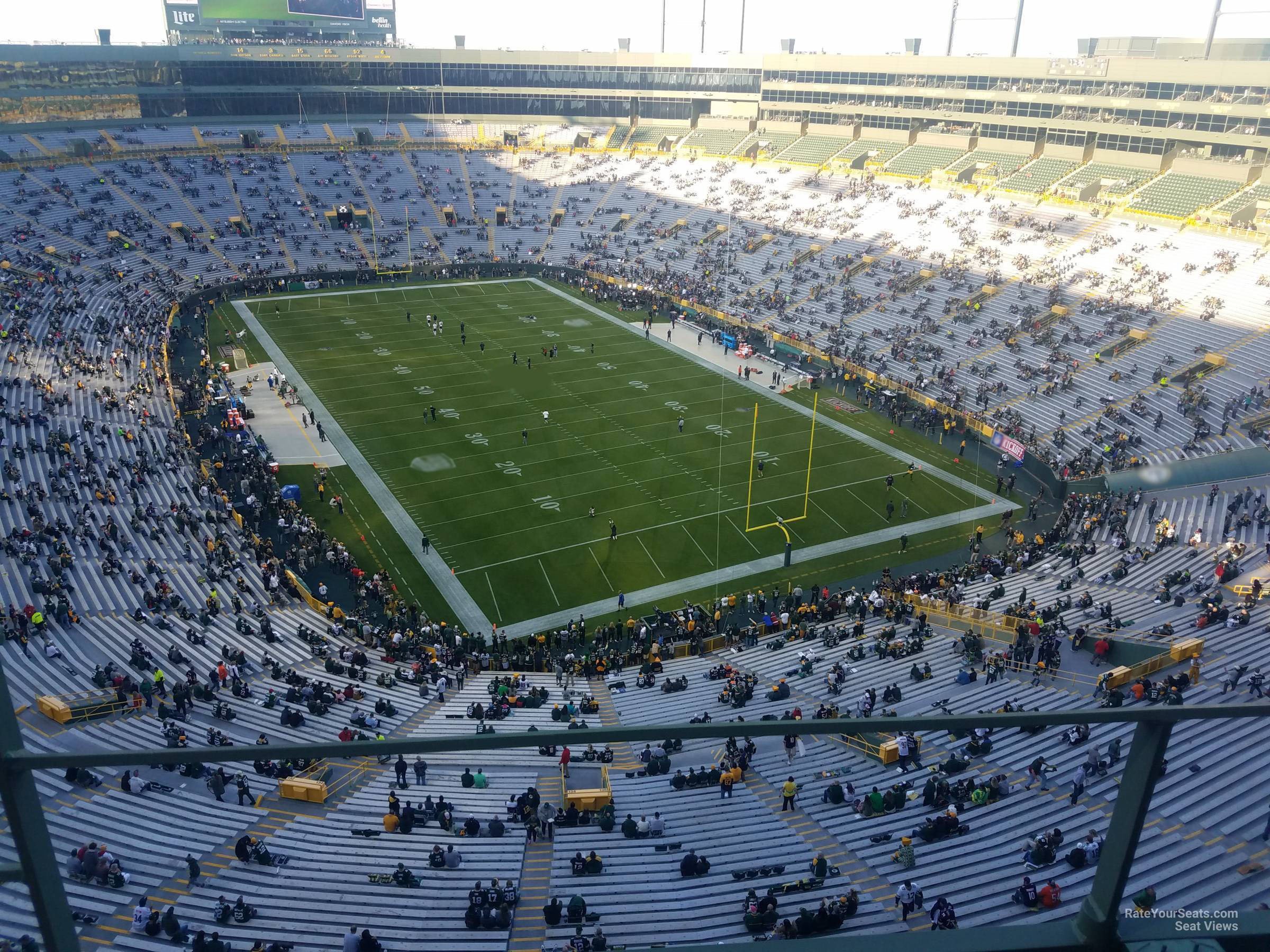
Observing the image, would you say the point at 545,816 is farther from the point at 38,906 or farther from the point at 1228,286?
the point at 1228,286

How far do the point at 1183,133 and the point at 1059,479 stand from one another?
35.8 meters

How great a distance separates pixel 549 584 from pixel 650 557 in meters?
3.71

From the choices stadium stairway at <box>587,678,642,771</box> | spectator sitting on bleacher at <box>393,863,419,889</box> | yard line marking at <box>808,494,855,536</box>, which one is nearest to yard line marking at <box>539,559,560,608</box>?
stadium stairway at <box>587,678,642,771</box>

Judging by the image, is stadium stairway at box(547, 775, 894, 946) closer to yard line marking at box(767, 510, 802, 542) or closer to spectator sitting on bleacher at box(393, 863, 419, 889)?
spectator sitting on bleacher at box(393, 863, 419, 889)

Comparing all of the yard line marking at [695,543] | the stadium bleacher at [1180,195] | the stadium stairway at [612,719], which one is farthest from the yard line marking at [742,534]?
the stadium bleacher at [1180,195]

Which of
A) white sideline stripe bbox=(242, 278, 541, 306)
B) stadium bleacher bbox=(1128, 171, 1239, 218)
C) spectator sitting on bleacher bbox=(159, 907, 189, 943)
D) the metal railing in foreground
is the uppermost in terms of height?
the metal railing in foreground

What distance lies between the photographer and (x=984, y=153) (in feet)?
225

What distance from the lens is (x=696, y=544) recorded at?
31.3m

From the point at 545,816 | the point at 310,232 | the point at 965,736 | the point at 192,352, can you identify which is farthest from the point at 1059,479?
the point at 310,232

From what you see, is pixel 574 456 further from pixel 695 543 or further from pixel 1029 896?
pixel 1029 896

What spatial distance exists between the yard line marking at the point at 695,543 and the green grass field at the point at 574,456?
0.08 metres

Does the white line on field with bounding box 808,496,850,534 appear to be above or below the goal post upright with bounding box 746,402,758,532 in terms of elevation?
below

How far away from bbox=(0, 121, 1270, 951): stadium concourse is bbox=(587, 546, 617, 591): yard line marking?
274 cm

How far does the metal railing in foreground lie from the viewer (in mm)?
2584
